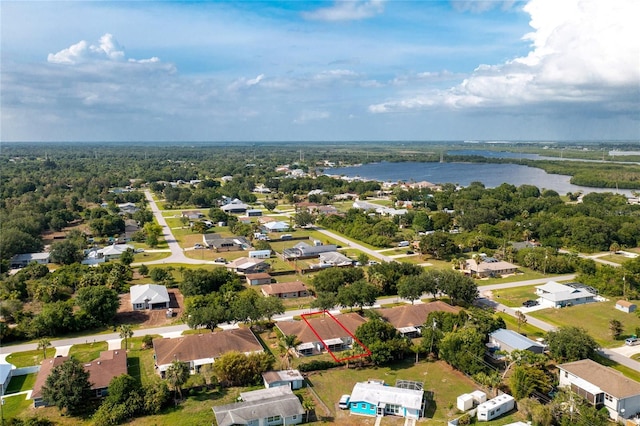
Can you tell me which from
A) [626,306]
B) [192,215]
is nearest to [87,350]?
[626,306]

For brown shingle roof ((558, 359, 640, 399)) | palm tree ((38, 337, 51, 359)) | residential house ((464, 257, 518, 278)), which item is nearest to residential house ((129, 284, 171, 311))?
palm tree ((38, 337, 51, 359))

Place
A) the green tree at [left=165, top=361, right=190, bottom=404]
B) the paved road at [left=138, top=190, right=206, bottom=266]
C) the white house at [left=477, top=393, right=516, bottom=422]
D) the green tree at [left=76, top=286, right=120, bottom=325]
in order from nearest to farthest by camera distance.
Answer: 1. the white house at [left=477, top=393, right=516, bottom=422]
2. the green tree at [left=165, top=361, right=190, bottom=404]
3. the green tree at [left=76, top=286, right=120, bottom=325]
4. the paved road at [left=138, top=190, right=206, bottom=266]

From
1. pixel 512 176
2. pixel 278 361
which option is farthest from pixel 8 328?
pixel 512 176

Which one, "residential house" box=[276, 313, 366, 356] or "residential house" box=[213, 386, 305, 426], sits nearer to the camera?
"residential house" box=[213, 386, 305, 426]

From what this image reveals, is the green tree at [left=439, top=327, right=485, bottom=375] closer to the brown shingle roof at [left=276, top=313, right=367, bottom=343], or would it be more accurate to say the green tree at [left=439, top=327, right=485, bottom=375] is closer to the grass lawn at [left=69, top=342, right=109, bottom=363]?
the brown shingle roof at [left=276, top=313, right=367, bottom=343]

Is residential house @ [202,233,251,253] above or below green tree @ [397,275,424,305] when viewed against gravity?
below

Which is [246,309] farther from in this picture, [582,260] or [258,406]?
[582,260]

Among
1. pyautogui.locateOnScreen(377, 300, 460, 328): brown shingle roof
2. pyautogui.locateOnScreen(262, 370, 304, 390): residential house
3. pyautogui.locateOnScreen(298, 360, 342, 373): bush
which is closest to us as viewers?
pyautogui.locateOnScreen(262, 370, 304, 390): residential house

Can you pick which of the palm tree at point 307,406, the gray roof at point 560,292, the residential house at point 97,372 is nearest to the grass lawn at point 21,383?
the residential house at point 97,372
